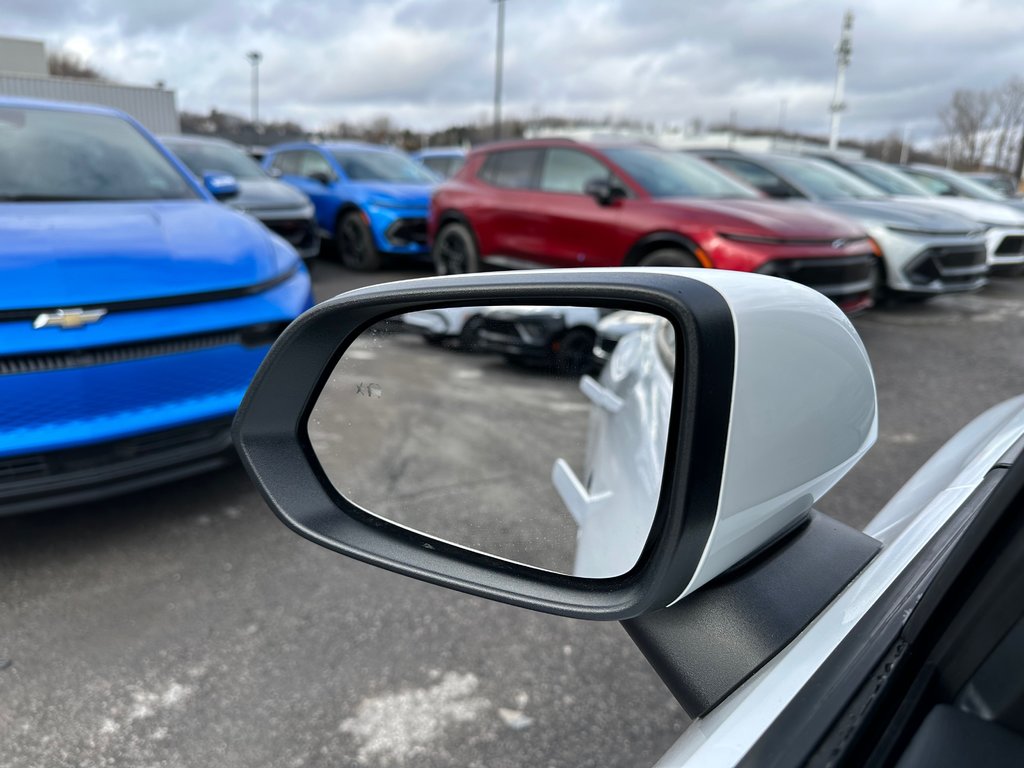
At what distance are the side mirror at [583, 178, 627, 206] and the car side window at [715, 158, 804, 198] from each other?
2.97 metres

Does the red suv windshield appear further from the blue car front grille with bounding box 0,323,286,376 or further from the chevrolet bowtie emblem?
the chevrolet bowtie emblem

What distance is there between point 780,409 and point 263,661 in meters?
1.86

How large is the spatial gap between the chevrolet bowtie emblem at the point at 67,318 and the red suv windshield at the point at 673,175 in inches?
171

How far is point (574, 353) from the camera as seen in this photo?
180cm

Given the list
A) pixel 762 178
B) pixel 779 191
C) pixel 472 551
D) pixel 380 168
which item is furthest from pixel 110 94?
pixel 472 551

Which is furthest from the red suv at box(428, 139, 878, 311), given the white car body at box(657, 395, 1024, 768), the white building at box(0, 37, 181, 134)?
the white building at box(0, 37, 181, 134)

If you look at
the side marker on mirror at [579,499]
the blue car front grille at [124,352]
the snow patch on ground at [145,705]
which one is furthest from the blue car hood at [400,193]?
the side marker on mirror at [579,499]

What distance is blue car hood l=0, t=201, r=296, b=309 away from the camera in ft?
7.70

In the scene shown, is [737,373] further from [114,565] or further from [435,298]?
[114,565]

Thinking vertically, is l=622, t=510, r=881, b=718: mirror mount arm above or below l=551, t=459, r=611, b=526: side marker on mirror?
above

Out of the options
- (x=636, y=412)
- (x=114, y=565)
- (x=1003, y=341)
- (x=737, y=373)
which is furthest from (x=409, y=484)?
(x=1003, y=341)

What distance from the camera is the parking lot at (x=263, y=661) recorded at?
5.86ft

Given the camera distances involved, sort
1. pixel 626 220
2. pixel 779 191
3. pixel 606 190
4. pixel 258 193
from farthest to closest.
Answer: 1. pixel 779 191
2. pixel 258 193
3. pixel 606 190
4. pixel 626 220

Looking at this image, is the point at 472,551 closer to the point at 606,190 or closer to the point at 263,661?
the point at 263,661
